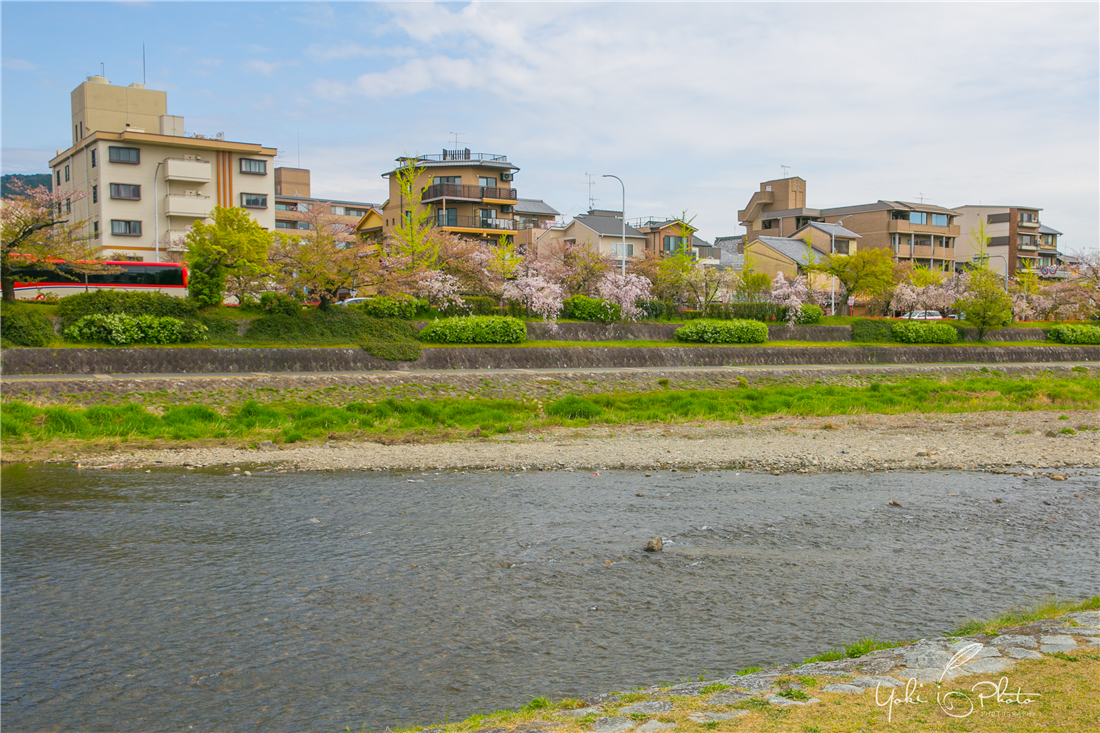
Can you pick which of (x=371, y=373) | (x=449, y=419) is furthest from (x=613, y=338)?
(x=449, y=419)

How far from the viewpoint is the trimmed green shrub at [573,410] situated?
26.1m

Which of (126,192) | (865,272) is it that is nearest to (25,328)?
(126,192)

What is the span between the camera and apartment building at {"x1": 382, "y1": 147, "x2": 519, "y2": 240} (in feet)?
224

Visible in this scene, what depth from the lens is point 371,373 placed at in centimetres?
2931

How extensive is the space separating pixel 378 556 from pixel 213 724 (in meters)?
4.47

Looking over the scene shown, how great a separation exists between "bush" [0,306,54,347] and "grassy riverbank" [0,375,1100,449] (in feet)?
21.3

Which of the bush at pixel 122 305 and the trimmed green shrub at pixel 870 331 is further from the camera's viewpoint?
the trimmed green shrub at pixel 870 331

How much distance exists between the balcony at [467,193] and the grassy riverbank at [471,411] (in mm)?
40686

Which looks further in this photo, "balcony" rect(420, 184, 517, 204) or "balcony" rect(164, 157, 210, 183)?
"balcony" rect(420, 184, 517, 204)

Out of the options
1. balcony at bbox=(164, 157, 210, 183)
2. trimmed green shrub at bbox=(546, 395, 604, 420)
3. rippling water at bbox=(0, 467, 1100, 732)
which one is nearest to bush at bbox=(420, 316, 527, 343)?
trimmed green shrub at bbox=(546, 395, 604, 420)

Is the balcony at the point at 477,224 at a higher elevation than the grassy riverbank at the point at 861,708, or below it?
→ higher

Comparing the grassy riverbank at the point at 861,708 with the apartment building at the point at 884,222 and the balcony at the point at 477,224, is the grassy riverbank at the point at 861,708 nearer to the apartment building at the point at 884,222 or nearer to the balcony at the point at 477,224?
the balcony at the point at 477,224

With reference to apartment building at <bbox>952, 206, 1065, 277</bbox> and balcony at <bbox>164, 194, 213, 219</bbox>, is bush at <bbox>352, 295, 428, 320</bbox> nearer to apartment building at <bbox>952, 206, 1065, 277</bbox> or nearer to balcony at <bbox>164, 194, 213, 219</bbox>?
balcony at <bbox>164, 194, 213, 219</bbox>

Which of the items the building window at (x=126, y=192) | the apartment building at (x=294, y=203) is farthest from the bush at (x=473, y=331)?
the apartment building at (x=294, y=203)
